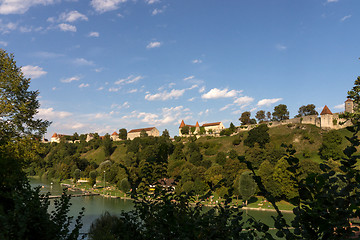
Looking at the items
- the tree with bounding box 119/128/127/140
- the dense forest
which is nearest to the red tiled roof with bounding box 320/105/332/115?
the dense forest

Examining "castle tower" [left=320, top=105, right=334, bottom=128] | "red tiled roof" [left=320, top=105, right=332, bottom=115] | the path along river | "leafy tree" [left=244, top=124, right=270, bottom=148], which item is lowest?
the path along river

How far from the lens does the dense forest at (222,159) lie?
48.0 meters

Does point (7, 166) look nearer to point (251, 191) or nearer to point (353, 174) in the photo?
point (353, 174)

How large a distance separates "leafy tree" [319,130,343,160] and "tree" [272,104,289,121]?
106 ft

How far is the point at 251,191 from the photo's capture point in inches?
1802

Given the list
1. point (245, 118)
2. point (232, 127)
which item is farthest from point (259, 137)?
point (245, 118)

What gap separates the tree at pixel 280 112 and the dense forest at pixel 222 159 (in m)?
10.2

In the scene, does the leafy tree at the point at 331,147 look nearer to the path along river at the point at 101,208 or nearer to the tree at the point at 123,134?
the path along river at the point at 101,208

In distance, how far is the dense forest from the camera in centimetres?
4797

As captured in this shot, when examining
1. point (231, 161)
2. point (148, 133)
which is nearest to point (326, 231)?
point (231, 161)

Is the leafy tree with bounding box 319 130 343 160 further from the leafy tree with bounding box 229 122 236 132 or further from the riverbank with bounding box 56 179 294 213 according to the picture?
the leafy tree with bounding box 229 122 236 132

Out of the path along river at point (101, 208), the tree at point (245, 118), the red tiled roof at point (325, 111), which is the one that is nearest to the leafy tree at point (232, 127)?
the tree at point (245, 118)

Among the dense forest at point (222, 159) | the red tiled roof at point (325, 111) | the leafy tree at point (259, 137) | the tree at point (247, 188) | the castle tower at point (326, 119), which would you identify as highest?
the red tiled roof at point (325, 111)

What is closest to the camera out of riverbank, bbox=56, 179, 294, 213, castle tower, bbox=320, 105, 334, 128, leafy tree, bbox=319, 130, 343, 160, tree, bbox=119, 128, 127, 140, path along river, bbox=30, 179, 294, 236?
path along river, bbox=30, 179, 294, 236
